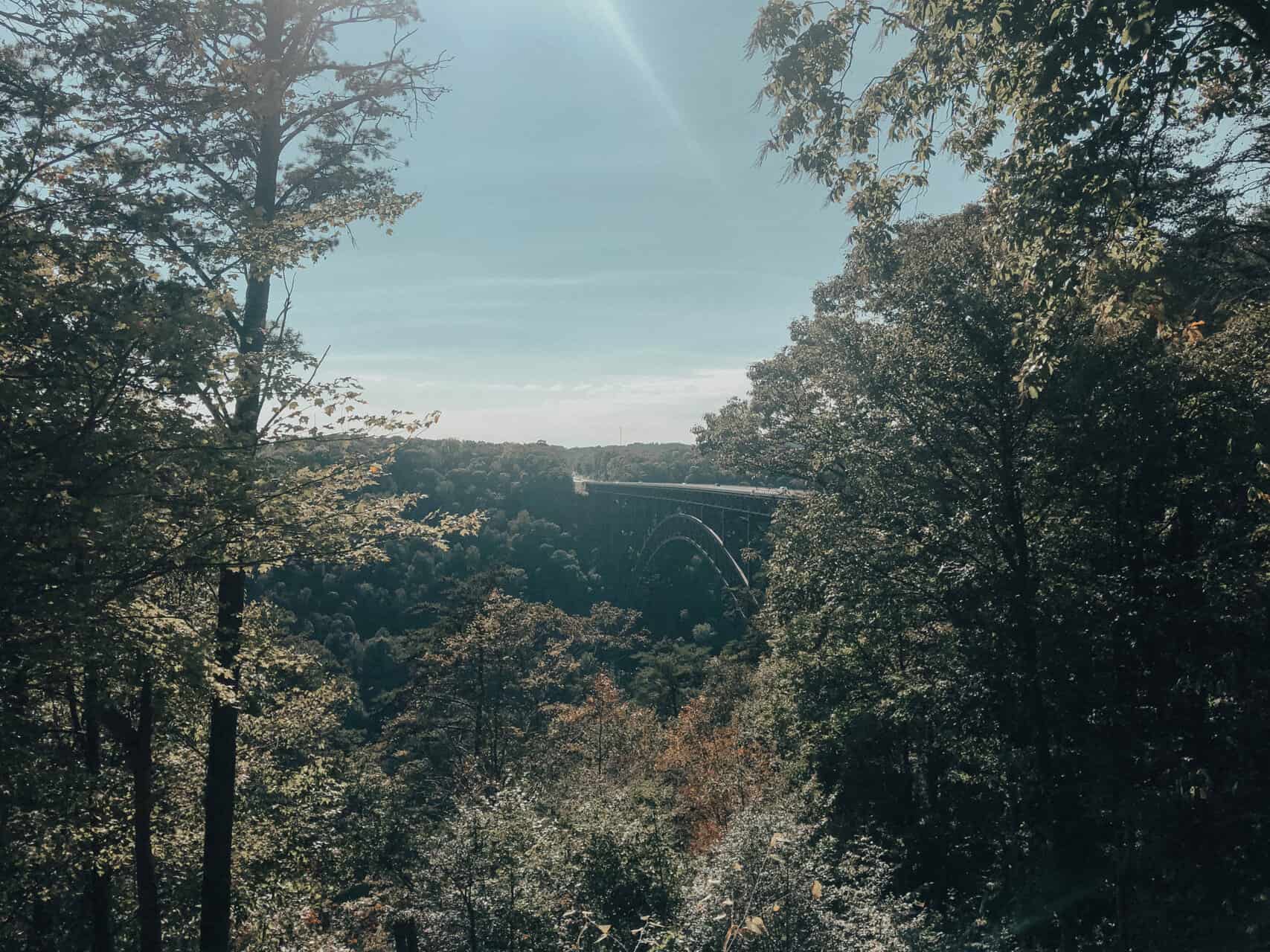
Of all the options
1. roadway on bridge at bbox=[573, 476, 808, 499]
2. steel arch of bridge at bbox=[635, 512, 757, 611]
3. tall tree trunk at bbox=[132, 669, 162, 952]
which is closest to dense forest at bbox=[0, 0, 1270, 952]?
tall tree trunk at bbox=[132, 669, 162, 952]

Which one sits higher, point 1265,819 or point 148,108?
point 148,108

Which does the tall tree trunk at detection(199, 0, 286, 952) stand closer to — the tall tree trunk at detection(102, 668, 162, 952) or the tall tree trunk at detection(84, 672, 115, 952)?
the tall tree trunk at detection(102, 668, 162, 952)

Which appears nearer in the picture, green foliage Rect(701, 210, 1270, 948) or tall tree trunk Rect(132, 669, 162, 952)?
tall tree trunk Rect(132, 669, 162, 952)

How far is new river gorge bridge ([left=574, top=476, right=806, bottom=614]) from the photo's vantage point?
110 feet

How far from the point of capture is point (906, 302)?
39.5 ft

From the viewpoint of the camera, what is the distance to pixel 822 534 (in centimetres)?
1327

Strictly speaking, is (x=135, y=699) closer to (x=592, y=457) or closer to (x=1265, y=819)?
(x=1265, y=819)

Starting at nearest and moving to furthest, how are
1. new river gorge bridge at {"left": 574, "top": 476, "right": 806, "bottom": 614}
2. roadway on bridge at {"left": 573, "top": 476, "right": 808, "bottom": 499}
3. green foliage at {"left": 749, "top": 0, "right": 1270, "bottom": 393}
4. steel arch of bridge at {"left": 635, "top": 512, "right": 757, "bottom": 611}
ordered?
green foliage at {"left": 749, "top": 0, "right": 1270, "bottom": 393}, roadway on bridge at {"left": 573, "top": 476, "right": 808, "bottom": 499}, new river gorge bridge at {"left": 574, "top": 476, "right": 806, "bottom": 614}, steel arch of bridge at {"left": 635, "top": 512, "right": 757, "bottom": 611}

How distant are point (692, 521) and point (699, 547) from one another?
5.02 meters

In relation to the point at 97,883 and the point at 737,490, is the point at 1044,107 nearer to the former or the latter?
the point at 97,883

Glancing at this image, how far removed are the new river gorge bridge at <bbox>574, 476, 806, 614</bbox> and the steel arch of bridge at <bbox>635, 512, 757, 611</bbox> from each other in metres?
0.06

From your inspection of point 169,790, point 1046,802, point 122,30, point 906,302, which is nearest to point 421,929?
point 169,790

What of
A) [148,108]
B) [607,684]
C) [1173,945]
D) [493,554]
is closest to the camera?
[148,108]

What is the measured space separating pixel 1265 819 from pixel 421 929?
11.3m
